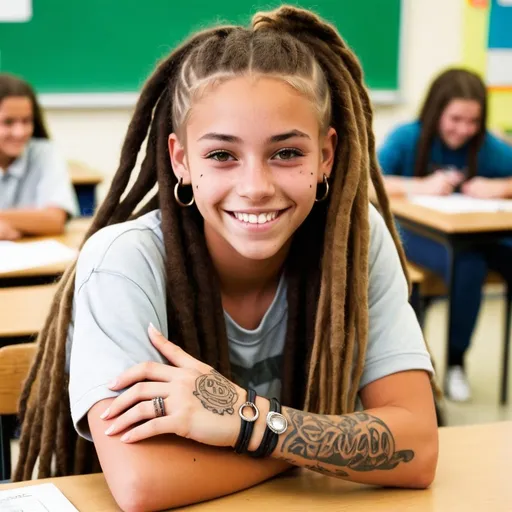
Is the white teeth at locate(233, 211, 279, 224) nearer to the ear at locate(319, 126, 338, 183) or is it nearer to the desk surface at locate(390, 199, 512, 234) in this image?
the ear at locate(319, 126, 338, 183)

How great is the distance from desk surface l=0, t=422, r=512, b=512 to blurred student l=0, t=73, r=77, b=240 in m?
2.05

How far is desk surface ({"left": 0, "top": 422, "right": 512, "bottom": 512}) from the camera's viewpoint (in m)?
1.06

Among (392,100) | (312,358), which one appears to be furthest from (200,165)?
(392,100)

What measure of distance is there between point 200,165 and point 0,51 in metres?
3.55

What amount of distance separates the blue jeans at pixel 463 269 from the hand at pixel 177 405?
2322 mm

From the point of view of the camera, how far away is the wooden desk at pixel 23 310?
1.81m

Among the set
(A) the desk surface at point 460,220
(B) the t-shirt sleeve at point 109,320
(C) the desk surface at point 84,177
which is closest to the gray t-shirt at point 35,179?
(C) the desk surface at point 84,177

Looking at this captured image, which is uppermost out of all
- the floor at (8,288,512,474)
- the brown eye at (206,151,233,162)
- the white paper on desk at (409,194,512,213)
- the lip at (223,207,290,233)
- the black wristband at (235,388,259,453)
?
the brown eye at (206,151,233,162)

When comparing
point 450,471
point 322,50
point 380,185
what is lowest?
point 450,471

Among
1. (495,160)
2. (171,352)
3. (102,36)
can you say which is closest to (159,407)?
(171,352)

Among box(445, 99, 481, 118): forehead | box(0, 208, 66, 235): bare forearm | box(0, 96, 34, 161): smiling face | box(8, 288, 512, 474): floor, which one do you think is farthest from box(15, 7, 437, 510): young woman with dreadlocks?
box(445, 99, 481, 118): forehead

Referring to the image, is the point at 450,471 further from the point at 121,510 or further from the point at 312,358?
the point at 121,510

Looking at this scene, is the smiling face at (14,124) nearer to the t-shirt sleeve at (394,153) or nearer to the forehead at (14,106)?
the forehead at (14,106)

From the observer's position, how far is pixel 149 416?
1.06 meters
